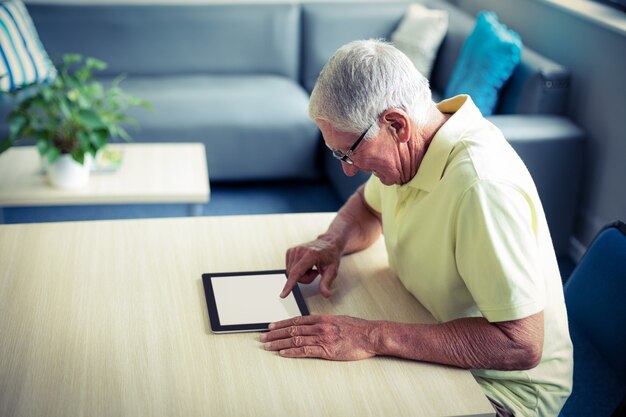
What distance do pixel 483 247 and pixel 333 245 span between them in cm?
43

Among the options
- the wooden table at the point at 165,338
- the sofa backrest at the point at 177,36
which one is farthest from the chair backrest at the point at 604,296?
the sofa backrest at the point at 177,36

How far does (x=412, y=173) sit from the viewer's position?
4.99ft

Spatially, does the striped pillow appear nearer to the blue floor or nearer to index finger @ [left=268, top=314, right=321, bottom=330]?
the blue floor

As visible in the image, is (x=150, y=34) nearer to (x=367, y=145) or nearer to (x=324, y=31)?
(x=324, y=31)

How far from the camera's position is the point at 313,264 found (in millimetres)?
1594

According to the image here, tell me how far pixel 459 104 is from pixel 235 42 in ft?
9.02

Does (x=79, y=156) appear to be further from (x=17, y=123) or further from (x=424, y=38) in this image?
(x=424, y=38)

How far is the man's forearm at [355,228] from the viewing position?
1.69m

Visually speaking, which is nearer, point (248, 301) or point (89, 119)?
point (248, 301)

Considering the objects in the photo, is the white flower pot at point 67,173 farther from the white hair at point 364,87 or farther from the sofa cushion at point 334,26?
the sofa cushion at point 334,26

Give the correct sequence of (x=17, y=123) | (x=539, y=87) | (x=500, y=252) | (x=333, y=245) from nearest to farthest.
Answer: (x=500, y=252), (x=333, y=245), (x=17, y=123), (x=539, y=87)

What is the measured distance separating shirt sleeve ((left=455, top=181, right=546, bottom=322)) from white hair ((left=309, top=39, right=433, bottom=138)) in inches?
8.5

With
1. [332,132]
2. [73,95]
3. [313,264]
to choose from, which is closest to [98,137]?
[73,95]

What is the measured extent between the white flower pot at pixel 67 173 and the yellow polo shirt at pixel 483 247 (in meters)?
1.41
